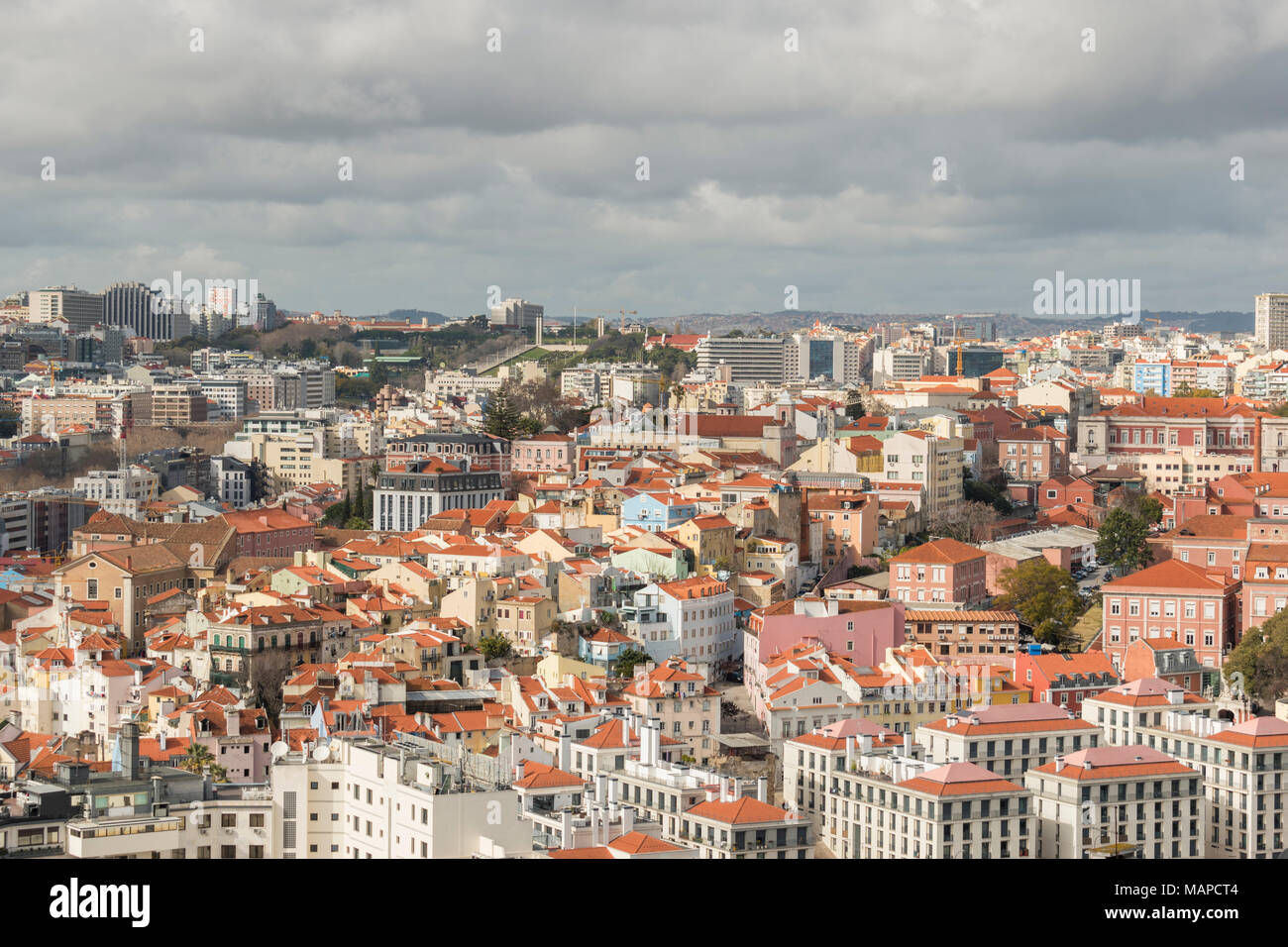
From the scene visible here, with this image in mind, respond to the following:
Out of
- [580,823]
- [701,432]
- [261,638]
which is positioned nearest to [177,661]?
[261,638]

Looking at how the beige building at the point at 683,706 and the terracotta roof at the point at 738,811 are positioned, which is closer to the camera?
the terracotta roof at the point at 738,811

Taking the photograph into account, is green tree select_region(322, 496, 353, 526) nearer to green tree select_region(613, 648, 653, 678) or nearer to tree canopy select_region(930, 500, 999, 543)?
tree canopy select_region(930, 500, 999, 543)

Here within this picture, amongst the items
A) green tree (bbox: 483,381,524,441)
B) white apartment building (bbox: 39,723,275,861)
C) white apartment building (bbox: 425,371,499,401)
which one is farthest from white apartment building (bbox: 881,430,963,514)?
white apartment building (bbox: 425,371,499,401)

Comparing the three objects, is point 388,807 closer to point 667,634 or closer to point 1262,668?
point 667,634

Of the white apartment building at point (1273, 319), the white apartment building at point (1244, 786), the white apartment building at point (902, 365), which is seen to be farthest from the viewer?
the white apartment building at point (1273, 319)

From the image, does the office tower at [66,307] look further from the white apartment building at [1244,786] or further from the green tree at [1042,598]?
the white apartment building at [1244,786]

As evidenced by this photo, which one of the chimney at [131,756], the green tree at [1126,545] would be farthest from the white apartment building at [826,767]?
the green tree at [1126,545]

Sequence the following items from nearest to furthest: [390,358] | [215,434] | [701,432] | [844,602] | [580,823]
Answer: [580,823] → [844,602] → [701,432] → [215,434] → [390,358]

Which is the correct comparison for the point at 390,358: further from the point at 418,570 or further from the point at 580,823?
the point at 580,823
